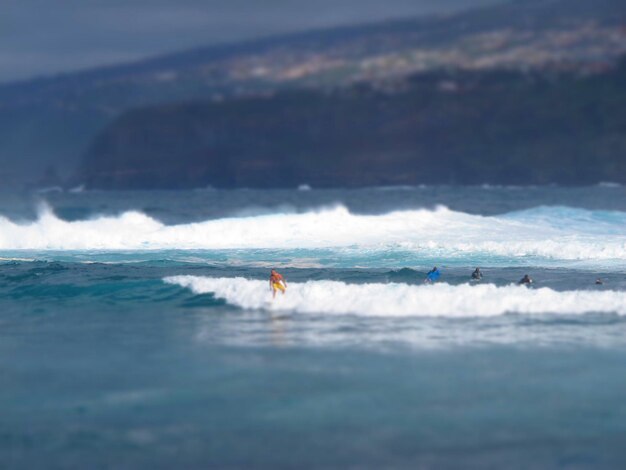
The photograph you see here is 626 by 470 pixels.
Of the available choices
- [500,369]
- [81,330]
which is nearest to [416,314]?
[500,369]

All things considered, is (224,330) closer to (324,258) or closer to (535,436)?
(535,436)

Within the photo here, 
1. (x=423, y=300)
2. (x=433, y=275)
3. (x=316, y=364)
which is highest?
(x=433, y=275)

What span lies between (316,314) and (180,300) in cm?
355

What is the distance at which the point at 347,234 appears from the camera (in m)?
36.2

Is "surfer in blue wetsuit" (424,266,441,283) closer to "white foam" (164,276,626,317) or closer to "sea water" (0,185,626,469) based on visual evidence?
"sea water" (0,185,626,469)

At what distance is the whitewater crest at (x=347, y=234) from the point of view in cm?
2983

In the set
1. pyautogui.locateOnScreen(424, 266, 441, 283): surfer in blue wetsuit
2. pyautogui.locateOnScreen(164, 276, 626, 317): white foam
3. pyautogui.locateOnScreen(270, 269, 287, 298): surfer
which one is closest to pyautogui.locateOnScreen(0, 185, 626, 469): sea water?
pyautogui.locateOnScreen(164, 276, 626, 317): white foam

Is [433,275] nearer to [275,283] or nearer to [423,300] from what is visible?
[423,300]

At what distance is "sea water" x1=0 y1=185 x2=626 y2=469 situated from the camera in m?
8.66

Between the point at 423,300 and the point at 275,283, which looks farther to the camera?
the point at 275,283

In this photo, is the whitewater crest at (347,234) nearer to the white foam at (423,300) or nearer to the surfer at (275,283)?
the white foam at (423,300)

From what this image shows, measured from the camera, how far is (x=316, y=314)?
52.6ft

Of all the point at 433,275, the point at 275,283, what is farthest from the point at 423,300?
the point at 433,275

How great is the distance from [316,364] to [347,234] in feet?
80.1
